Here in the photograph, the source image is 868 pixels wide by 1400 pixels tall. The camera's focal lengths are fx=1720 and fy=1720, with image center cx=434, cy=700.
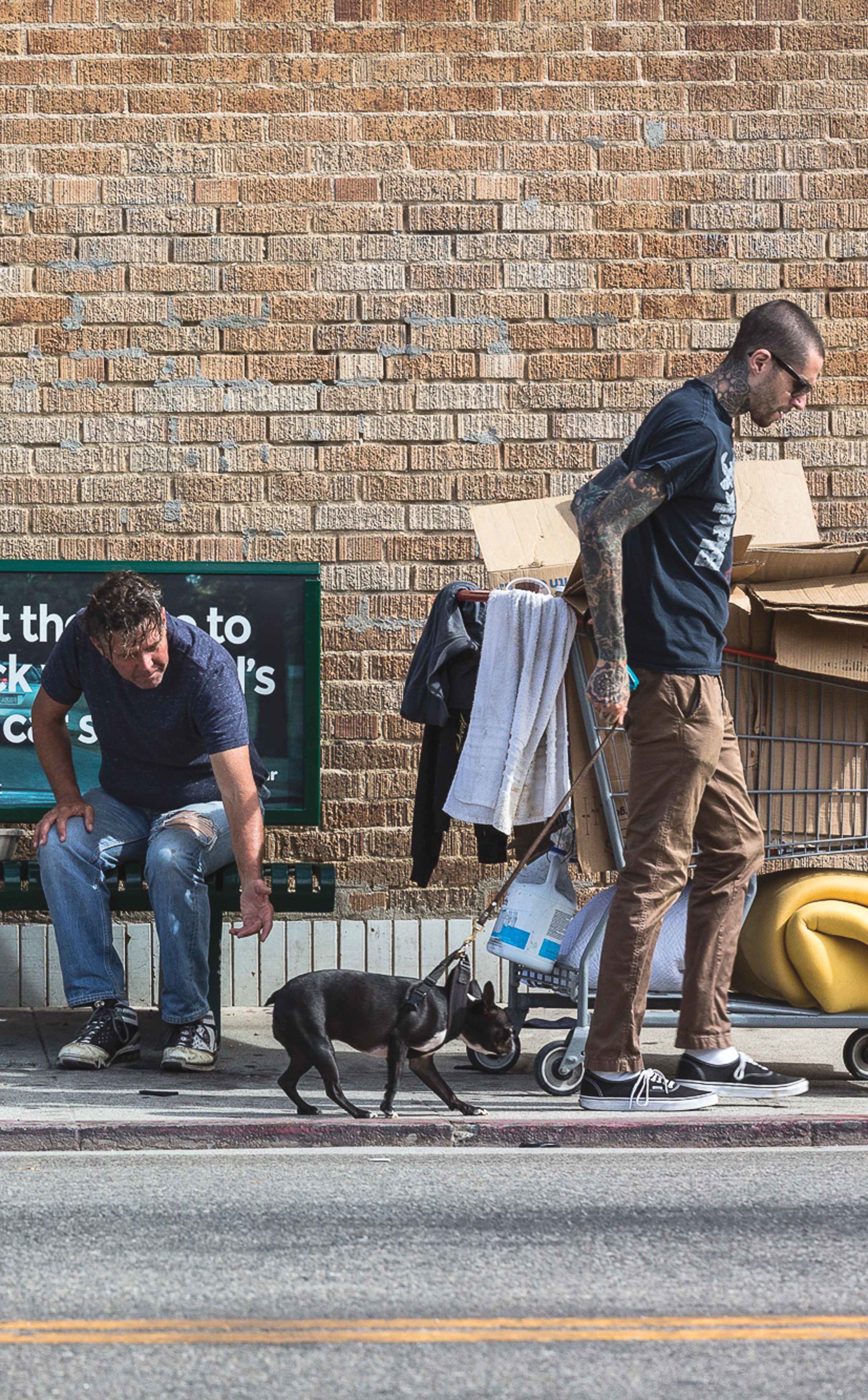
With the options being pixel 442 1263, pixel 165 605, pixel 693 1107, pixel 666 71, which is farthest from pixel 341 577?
pixel 442 1263

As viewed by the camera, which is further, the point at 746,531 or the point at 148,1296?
the point at 746,531

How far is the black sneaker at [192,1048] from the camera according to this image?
593 centimetres

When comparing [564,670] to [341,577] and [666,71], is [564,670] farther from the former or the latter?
[666,71]

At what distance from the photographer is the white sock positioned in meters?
5.38

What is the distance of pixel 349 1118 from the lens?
5.16 metres

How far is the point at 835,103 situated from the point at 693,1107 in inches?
201

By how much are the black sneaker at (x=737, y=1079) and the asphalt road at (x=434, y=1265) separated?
0.43 m

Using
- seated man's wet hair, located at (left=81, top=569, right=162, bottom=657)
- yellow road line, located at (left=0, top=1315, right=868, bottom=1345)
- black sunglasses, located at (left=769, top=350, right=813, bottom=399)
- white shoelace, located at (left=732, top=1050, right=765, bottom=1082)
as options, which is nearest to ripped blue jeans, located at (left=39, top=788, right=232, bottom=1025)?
seated man's wet hair, located at (left=81, top=569, right=162, bottom=657)

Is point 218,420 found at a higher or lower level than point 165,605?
higher

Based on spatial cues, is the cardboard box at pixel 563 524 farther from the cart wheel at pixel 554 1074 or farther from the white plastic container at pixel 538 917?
the cart wheel at pixel 554 1074

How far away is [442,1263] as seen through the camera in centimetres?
372

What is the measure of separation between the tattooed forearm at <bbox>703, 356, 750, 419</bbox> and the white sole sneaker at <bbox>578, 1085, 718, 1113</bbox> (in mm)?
2096

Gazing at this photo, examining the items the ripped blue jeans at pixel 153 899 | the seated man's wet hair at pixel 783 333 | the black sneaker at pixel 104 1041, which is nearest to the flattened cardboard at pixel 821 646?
the seated man's wet hair at pixel 783 333

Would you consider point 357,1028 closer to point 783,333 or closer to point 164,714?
point 164,714
